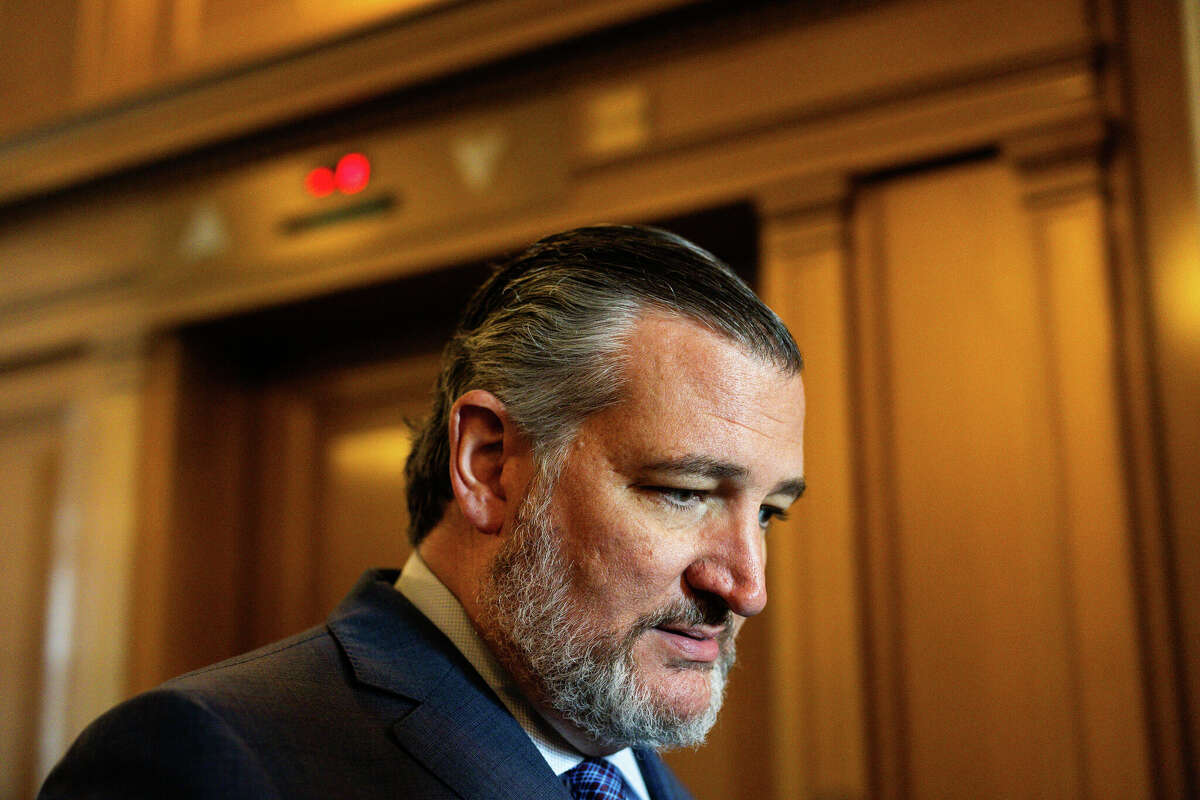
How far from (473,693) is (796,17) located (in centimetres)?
179

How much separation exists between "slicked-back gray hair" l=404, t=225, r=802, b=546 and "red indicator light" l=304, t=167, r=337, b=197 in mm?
1713

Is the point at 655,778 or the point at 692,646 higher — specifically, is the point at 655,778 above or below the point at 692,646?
below

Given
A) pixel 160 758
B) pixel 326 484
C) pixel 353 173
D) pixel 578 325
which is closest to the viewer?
pixel 160 758

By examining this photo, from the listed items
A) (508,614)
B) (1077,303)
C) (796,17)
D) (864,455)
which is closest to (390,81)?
(796,17)

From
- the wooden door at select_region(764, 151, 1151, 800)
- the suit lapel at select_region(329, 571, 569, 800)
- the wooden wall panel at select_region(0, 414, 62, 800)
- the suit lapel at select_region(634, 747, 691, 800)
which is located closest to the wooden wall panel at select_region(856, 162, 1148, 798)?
the wooden door at select_region(764, 151, 1151, 800)

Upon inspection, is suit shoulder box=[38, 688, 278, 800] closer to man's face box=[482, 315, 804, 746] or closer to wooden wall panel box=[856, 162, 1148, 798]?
man's face box=[482, 315, 804, 746]

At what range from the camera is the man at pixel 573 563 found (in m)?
1.31

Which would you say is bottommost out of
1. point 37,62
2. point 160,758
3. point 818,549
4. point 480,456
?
point 160,758

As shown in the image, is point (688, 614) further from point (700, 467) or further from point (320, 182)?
point (320, 182)

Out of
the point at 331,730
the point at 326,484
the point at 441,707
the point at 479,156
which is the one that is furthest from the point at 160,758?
the point at 326,484

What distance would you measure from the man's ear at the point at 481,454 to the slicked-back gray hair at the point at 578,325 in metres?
0.03

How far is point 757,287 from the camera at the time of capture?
2.85m

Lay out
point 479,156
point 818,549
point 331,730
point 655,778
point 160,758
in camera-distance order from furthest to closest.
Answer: point 479,156 → point 818,549 → point 655,778 → point 331,730 → point 160,758

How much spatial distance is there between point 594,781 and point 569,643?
7.3 inches
